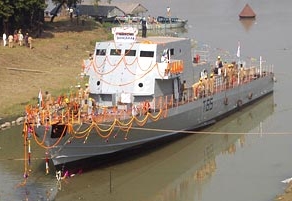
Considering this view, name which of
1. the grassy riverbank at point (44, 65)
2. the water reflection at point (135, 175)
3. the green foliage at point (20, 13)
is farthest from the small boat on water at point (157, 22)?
the water reflection at point (135, 175)

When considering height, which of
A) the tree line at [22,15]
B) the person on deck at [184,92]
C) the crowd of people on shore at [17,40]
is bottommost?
the person on deck at [184,92]

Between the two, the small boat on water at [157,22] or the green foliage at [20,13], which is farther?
the small boat on water at [157,22]

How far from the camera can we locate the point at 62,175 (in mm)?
27938

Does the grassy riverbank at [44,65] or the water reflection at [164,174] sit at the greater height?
the grassy riverbank at [44,65]

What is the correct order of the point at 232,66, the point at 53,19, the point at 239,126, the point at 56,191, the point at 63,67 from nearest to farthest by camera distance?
the point at 56,191
the point at 239,126
the point at 232,66
the point at 63,67
the point at 53,19

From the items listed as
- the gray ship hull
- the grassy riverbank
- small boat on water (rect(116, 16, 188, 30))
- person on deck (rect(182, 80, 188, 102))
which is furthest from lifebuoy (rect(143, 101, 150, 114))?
small boat on water (rect(116, 16, 188, 30))

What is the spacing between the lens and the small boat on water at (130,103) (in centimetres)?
2753

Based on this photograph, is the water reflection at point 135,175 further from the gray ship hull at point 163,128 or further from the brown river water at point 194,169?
the gray ship hull at point 163,128

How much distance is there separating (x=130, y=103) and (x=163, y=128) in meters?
2.02

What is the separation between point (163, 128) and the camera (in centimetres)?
3178

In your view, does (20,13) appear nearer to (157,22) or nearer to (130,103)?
(130,103)

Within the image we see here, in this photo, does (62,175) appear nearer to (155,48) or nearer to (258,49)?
(155,48)

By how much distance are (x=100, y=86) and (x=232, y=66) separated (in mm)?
12006

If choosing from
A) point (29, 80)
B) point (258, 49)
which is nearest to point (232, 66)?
point (29, 80)
